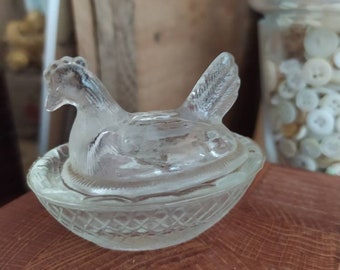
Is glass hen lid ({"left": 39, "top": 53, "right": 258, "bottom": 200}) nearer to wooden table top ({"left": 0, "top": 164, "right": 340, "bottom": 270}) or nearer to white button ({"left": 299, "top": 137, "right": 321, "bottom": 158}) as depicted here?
wooden table top ({"left": 0, "top": 164, "right": 340, "bottom": 270})

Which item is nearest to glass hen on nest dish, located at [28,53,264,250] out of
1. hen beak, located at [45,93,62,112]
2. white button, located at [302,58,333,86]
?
hen beak, located at [45,93,62,112]

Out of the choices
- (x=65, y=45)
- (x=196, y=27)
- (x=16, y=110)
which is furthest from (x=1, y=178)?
(x=196, y=27)

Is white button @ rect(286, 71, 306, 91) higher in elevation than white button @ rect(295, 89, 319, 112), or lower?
higher

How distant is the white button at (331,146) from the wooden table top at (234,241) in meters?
0.09

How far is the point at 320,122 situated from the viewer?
1.64 ft

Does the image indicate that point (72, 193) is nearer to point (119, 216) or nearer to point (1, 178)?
point (119, 216)

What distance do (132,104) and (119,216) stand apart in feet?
0.91

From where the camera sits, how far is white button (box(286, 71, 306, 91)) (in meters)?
0.51

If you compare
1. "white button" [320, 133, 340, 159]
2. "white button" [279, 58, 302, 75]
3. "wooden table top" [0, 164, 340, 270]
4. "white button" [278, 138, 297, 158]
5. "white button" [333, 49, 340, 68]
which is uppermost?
"white button" [333, 49, 340, 68]

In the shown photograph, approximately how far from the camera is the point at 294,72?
1.68 ft

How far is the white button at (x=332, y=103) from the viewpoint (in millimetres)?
490

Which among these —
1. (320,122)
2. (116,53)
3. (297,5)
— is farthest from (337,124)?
(116,53)

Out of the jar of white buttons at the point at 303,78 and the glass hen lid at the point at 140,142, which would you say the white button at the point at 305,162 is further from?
the glass hen lid at the point at 140,142

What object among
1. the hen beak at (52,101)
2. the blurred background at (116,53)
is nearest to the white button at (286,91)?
the blurred background at (116,53)
